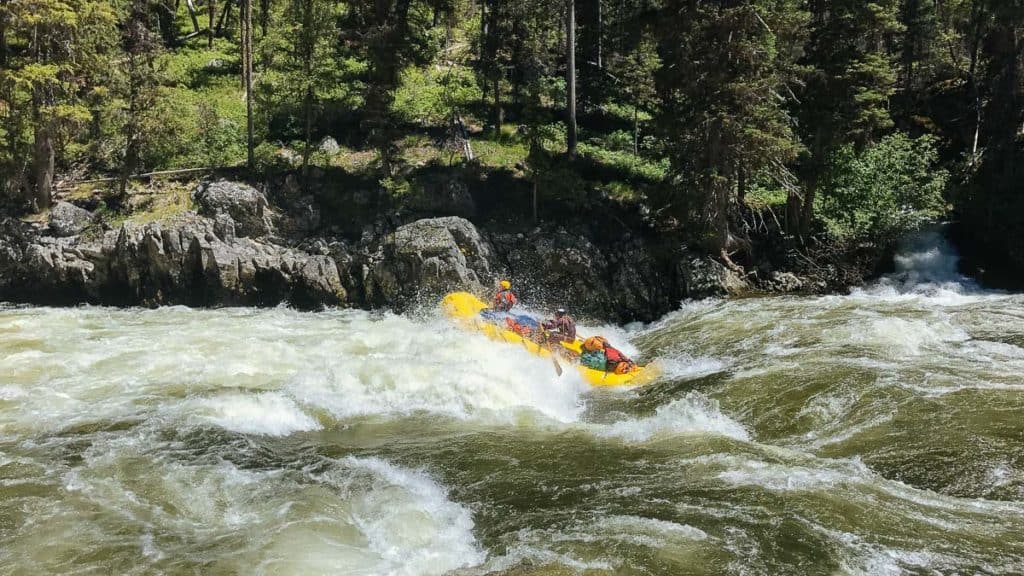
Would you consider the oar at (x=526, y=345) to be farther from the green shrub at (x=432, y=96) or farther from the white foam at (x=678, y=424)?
the green shrub at (x=432, y=96)

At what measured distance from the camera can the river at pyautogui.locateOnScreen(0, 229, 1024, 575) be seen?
5.45 m

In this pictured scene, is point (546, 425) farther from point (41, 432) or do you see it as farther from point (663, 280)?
point (663, 280)

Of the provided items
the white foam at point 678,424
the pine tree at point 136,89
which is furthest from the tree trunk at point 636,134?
the pine tree at point 136,89

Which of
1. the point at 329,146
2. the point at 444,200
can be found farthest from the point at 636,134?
the point at 329,146

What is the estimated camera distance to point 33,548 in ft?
18.3

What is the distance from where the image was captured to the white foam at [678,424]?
805 centimetres

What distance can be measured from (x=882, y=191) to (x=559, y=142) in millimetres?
9906

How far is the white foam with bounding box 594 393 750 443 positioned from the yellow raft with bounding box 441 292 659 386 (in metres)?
1.83

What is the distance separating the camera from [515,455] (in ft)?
25.2

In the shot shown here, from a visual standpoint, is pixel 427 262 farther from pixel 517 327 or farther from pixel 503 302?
pixel 517 327

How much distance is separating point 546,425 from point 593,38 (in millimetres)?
19139

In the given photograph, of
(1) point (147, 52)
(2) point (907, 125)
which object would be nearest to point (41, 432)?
(1) point (147, 52)

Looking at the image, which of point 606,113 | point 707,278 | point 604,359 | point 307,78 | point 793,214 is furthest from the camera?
point 606,113

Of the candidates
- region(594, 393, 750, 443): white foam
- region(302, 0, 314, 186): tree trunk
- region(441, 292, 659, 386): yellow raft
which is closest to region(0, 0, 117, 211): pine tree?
region(302, 0, 314, 186): tree trunk
